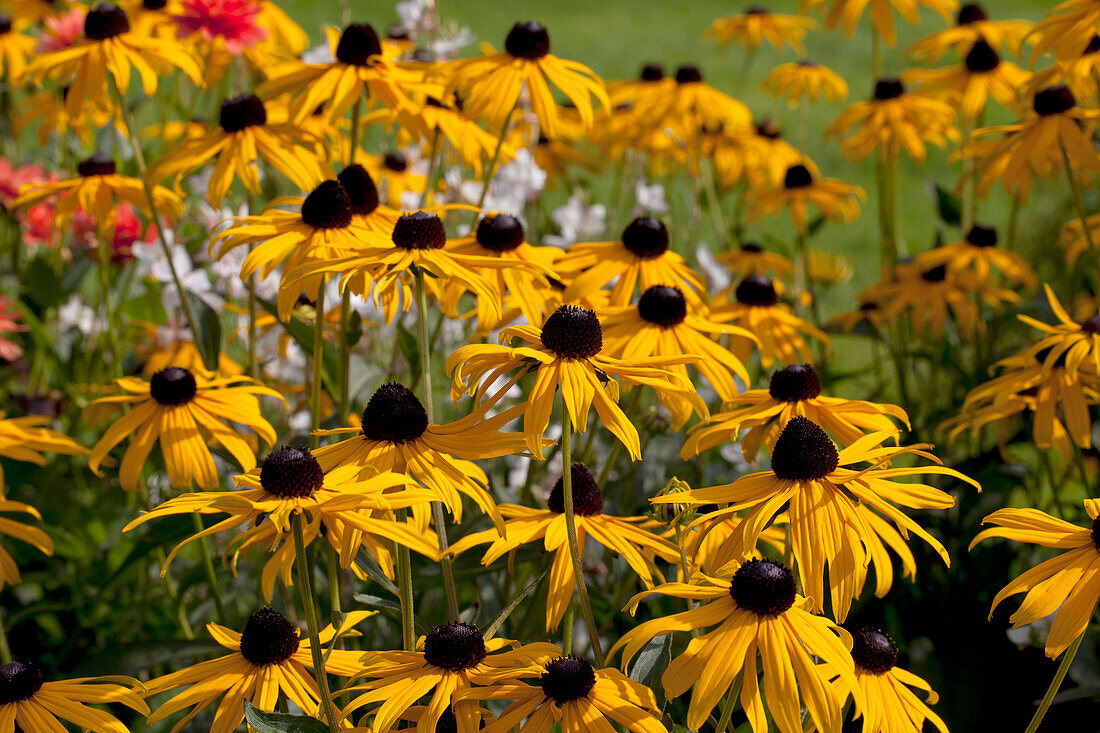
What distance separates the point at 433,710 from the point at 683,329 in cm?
90

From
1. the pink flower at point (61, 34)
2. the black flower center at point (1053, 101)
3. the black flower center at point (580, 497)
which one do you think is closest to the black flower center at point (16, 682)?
the black flower center at point (580, 497)

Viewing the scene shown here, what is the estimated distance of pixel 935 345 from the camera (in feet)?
10.1

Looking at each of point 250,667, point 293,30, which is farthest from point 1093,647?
point 293,30

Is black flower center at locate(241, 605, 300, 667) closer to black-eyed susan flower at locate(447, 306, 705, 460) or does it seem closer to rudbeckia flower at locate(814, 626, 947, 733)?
black-eyed susan flower at locate(447, 306, 705, 460)

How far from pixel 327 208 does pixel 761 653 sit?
1.07 meters

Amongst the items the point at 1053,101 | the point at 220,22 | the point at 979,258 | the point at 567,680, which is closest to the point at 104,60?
the point at 220,22

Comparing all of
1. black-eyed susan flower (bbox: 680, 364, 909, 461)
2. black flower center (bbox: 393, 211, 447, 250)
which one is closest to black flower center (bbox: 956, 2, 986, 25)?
black-eyed susan flower (bbox: 680, 364, 909, 461)

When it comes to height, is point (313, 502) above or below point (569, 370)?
below

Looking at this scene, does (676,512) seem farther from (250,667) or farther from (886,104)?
(886,104)

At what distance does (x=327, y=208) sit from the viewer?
6.05 ft

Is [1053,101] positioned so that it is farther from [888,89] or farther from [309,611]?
[309,611]

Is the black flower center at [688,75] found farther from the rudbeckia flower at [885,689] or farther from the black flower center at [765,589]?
the black flower center at [765,589]

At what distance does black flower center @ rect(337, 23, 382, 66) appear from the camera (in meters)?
2.17

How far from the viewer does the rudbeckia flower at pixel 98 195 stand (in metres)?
2.46
